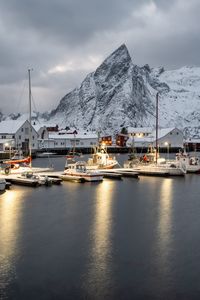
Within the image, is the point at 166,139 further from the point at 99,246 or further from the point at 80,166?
the point at 99,246

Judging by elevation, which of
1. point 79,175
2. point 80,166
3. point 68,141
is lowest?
point 79,175

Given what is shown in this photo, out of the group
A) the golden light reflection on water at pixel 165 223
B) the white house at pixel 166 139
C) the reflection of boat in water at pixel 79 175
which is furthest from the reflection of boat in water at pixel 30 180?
the white house at pixel 166 139

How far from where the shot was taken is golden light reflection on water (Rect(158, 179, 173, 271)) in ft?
79.6

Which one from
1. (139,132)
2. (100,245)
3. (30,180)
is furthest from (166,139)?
(100,245)

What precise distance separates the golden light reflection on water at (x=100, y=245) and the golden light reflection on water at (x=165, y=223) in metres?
3.02

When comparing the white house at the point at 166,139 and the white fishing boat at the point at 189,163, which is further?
the white house at the point at 166,139

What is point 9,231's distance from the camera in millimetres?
28703

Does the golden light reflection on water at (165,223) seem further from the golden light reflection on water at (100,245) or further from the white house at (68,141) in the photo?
the white house at (68,141)

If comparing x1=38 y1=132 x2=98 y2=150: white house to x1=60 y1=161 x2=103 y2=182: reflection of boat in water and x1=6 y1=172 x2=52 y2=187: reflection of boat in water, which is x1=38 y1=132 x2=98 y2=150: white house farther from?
x1=6 y1=172 x2=52 y2=187: reflection of boat in water

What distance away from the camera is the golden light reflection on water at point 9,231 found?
2084 cm

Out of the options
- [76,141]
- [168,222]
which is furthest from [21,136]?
[168,222]

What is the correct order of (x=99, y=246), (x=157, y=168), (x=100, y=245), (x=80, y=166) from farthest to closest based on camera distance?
(x=157, y=168), (x=80, y=166), (x=100, y=245), (x=99, y=246)

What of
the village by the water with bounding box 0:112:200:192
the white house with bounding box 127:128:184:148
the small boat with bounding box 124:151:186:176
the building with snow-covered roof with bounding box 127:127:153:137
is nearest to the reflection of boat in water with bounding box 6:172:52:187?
the village by the water with bounding box 0:112:200:192

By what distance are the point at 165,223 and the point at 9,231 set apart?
11.1m
